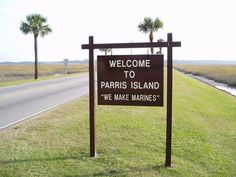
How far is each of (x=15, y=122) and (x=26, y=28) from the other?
95.3ft

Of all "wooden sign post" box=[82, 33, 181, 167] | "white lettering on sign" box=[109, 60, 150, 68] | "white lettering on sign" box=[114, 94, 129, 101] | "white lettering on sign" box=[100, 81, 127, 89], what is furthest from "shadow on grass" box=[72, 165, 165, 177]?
"white lettering on sign" box=[109, 60, 150, 68]

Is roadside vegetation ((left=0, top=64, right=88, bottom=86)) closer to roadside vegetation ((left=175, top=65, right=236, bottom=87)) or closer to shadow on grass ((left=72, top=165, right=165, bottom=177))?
shadow on grass ((left=72, top=165, right=165, bottom=177))

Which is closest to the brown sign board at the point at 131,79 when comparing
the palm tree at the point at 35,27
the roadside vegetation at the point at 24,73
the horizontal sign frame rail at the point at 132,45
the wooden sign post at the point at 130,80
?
the wooden sign post at the point at 130,80

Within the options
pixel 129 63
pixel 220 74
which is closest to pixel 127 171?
pixel 129 63

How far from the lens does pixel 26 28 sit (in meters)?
37.3

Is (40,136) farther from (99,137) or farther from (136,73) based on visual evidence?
(136,73)

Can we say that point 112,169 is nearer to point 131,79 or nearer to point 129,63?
point 131,79

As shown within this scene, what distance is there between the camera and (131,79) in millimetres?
6520

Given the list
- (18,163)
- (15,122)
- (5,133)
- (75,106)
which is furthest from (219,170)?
(75,106)

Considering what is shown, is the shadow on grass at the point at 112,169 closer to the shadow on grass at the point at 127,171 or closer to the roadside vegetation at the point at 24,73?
the shadow on grass at the point at 127,171

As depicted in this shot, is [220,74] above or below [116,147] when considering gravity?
below

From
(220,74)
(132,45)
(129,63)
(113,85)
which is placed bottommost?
(220,74)

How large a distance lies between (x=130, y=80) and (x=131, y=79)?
28 mm

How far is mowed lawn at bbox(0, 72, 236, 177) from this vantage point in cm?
588
